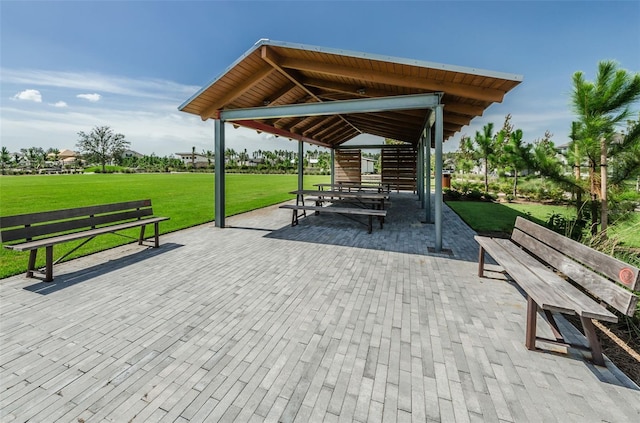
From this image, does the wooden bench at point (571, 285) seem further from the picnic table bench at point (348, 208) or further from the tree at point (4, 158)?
the tree at point (4, 158)

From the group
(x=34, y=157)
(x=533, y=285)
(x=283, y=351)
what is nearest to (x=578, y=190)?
(x=533, y=285)

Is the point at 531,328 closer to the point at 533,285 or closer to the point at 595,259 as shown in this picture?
the point at 533,285

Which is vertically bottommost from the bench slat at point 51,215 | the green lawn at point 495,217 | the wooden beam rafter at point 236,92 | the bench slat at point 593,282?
the green lawn at point 495,217

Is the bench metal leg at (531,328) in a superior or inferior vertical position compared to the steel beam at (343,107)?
inferior

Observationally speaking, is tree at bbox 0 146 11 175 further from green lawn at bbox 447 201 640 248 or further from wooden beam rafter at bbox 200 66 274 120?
green lawn at bbox 447 201 640 248

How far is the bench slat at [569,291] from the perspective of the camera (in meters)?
2.08

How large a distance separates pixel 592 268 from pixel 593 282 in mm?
266

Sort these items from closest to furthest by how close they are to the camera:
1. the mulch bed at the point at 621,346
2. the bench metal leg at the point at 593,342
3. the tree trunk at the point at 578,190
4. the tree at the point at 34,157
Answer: the bench metal leg at the point at 593,342 → the mulch bed at the point at 621,346 → the tree trunk at the point at 578,190 → the tree at the point at 34,157

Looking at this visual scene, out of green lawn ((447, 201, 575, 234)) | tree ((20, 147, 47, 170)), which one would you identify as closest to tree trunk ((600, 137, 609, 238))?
green lawn ((447, 201, 575, 234))

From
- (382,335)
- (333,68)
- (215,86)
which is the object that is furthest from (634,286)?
(215,86)

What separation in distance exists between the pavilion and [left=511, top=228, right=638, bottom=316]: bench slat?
8.69 ft

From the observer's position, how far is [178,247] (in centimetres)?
607

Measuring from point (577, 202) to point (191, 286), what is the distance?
7.67 m

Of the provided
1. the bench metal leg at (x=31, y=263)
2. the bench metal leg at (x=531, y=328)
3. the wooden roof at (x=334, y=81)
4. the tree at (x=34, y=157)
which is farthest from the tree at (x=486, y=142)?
the tree at (x=34, y=157)
